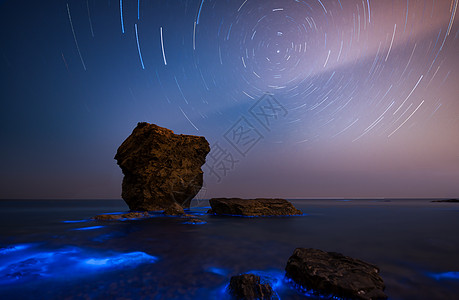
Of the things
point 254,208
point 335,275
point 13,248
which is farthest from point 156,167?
point 335,275

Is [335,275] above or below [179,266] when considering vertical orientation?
above

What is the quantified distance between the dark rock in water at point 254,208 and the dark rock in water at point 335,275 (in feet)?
61.4

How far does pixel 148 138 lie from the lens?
2784cm

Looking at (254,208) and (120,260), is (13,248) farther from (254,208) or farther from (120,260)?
(254,208)

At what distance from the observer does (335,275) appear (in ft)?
14.2

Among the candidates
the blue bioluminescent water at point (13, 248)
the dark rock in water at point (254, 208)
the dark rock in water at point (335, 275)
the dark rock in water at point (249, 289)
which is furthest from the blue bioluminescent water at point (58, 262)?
the dark rock in water at point (254, 208)

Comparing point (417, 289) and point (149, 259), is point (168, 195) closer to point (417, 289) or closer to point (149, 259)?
point (149, 259)

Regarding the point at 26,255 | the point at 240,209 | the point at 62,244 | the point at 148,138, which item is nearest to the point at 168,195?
the point at 148,138

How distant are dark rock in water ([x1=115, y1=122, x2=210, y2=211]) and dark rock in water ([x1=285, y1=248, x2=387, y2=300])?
24.6 metres

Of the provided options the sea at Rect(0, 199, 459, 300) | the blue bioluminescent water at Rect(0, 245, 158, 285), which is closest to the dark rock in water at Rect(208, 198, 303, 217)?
the sea at Rect(0, 199, 459, 300)

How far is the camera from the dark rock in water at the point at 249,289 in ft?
13.3

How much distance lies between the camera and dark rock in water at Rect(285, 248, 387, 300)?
4000 millimetres

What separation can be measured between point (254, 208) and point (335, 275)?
2008 cm

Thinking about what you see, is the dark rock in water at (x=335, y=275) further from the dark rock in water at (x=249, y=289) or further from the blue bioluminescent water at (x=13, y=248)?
the blue bioluminescent water at (x=13, y=248)
